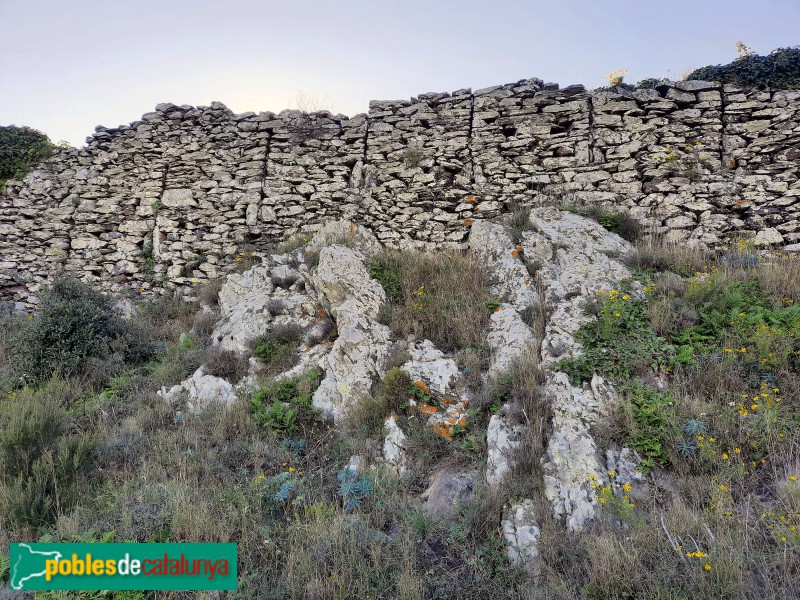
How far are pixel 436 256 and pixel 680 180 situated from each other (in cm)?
440

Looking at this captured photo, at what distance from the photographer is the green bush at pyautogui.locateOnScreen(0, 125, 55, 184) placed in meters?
10.7

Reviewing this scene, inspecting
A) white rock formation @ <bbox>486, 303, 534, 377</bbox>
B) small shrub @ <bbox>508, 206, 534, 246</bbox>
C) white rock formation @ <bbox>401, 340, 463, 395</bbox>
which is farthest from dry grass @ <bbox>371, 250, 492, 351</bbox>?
small shrub @ <bbox>508, 206, 534, 246</bbox>

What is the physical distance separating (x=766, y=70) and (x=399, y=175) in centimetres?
657

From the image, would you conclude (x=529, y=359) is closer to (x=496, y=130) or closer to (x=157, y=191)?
(x=496, y=130)

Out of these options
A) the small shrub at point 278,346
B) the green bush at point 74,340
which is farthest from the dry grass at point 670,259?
the green bush at point 74,340

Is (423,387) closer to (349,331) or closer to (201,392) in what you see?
(349,331)

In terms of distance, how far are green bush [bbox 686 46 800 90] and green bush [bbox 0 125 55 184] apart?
14.0 m

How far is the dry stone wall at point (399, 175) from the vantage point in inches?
318

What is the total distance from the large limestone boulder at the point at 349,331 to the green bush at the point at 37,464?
247 cm

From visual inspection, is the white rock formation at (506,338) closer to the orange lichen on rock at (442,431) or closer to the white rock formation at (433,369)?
the white rock formation at (433,369)

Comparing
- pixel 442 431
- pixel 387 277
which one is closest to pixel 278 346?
pixel 387 277

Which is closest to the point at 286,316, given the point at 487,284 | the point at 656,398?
the point at 487,284

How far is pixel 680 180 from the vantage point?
818cm

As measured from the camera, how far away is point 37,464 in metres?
4.23
